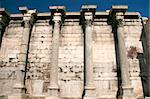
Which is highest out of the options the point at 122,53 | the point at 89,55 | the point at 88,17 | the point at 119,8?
the point at 119,8

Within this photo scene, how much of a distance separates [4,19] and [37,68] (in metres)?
3.55

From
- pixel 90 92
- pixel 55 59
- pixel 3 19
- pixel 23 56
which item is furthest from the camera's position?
pixel 3 19

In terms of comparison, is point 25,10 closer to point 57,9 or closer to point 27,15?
point 27,15

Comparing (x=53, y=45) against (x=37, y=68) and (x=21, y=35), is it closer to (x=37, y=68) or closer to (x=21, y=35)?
(x=37, y=68)

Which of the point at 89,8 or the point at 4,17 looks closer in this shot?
the point at 89,8

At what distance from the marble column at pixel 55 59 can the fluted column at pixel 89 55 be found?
1.42 meters

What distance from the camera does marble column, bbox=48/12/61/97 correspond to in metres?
9.30

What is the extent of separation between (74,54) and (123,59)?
2507 millimetres

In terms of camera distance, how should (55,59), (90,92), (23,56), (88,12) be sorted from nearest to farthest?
(90,92) < (55,59) < (23,56) < (88,12)

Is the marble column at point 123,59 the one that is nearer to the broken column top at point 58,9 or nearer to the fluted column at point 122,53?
the fluted column at point 122,53

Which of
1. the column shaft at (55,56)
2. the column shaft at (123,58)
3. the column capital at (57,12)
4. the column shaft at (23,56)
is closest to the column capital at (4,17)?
the column shaft at (23,56)

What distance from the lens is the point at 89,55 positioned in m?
9.90

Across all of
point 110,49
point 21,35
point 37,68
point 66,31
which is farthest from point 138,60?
point 21,35

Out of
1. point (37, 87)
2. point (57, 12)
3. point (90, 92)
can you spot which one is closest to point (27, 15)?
point (57, 12)
